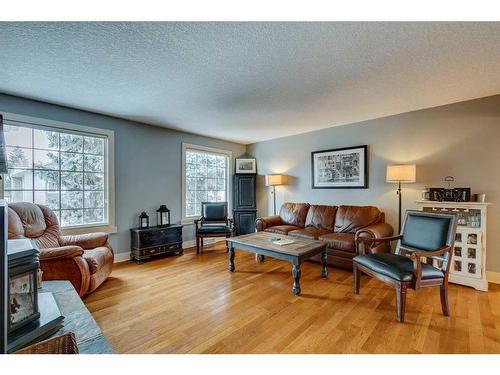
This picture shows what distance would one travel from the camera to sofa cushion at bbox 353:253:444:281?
1.99 m

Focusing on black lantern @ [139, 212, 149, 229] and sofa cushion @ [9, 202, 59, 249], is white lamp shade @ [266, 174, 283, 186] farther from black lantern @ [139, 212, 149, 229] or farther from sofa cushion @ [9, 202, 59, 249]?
sofa cushion @ [9, 202, 59, 249]

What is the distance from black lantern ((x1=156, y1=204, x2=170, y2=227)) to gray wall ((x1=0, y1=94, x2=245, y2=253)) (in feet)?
0.39

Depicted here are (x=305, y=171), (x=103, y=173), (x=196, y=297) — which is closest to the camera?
(x=196, y=297)

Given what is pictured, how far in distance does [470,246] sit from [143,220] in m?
4.63

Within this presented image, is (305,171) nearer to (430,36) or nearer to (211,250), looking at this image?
(211,250)

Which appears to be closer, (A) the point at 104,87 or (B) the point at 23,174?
(A) the point at 104,87

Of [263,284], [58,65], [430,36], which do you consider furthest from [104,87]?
[430,36]

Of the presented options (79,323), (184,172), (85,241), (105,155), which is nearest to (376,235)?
(79,323)

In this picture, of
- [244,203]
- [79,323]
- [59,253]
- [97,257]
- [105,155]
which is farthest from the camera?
[244,203]

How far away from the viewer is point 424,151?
3350 mm

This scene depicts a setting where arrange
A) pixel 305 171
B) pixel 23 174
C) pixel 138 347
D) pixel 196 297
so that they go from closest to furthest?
1. pixel 138 347
2. pixel 196 297
3. pixel 23 174
4. pixel 305 171

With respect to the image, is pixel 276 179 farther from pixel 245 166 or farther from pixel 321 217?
pixel 321 217

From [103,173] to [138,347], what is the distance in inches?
110

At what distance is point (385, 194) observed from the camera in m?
3.72
